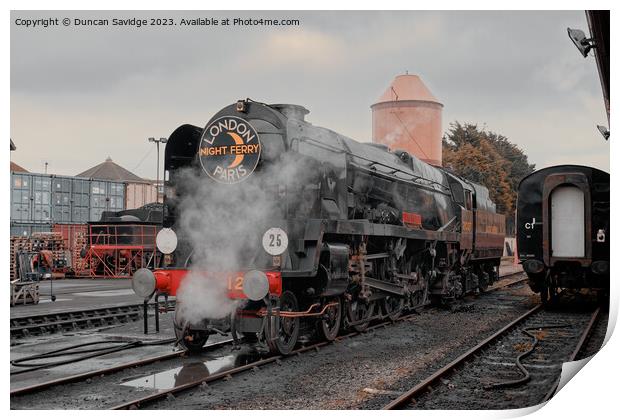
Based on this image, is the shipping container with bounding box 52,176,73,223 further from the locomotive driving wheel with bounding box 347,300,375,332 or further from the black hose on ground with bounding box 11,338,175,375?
the locomotive driving wheel with bounding box 347,300,375,332

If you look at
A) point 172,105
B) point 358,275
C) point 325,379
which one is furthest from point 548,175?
point 172,105

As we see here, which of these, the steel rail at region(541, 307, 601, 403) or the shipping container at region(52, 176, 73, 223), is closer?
the steel rail at region(541, 307, 601, 403)

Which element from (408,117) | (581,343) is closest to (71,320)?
(408,117)

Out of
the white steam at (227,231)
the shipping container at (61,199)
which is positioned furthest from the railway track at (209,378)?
the shipping container at (61,199)

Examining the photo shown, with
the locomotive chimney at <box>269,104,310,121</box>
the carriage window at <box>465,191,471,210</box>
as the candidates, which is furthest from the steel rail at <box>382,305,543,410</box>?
the carriage window at <box>465,191,471,210</box>

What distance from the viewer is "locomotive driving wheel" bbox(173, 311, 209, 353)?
7852mm

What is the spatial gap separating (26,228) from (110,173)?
1.10m

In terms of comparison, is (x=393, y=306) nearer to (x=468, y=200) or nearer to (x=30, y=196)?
Answer: (x=468, y=200)

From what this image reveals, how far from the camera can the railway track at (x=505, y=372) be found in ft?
19.5

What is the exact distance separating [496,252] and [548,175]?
20.0ft

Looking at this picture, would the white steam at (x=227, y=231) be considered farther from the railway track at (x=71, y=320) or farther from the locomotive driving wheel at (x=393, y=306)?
the locomotive driving wheel at (x=393, y=306)

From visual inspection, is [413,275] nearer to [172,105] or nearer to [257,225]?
[257,225]

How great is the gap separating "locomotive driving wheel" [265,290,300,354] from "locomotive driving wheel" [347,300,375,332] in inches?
54.6

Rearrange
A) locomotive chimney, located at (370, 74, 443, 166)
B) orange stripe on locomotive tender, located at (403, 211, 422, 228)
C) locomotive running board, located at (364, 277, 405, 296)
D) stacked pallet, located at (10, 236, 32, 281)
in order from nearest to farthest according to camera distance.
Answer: locomotive chimney, located at (370, 74, 443, 166), stacked pallet, located at (10, 236, 32, 281), locomotive running board, located at (364, 277, 405, 296), orange stripe on locomotive tender, located at (403, 211, 422, 228)
